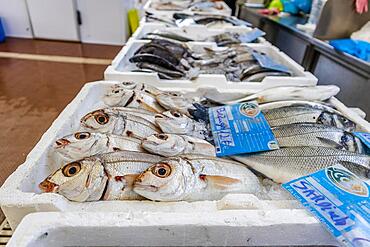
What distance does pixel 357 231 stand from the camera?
46 centimetres

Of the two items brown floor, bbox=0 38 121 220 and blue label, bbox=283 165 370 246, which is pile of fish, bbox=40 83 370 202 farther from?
brown floor, bbox=0 38 121 220

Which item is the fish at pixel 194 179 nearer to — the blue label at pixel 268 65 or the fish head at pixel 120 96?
the fish head at pixel 120 96

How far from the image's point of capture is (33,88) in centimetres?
272

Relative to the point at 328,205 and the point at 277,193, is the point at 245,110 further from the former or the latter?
the point at 328,205

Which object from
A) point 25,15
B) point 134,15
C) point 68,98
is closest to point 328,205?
point 68,98

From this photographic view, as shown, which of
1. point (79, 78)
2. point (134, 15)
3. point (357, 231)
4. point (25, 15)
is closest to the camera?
point (357, 231)

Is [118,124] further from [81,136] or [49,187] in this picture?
[49,187]

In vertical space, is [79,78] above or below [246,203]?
below

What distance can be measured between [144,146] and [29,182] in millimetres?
279

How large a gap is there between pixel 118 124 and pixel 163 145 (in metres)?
0.17

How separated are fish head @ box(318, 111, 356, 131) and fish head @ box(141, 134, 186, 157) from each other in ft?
1.77

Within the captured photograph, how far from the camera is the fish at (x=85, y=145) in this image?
2.07 ft

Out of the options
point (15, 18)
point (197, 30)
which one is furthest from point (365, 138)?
point (15, 18)

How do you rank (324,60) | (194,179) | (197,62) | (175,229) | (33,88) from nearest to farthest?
1. (175,229)
2. (194,179)
3. (197,62)
4. (324,60)
5. (33,88)
